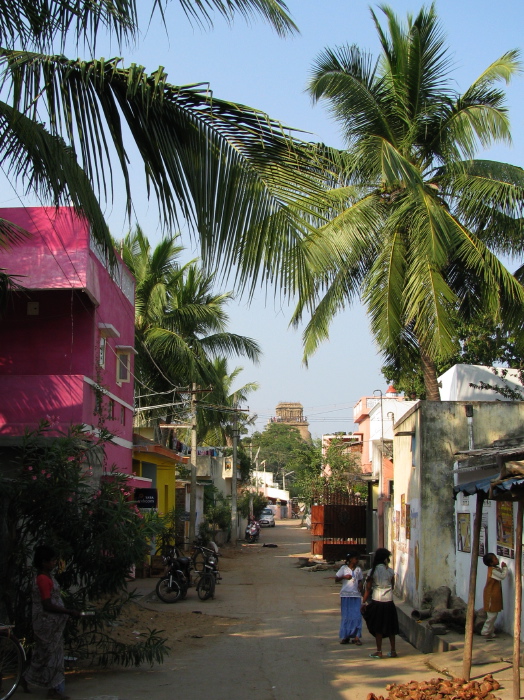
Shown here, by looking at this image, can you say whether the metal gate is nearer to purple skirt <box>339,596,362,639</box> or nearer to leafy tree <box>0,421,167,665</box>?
purple skirt <box>339,596,362,639</box>

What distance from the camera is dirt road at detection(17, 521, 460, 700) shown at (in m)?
8.48

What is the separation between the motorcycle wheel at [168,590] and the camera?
1748cm

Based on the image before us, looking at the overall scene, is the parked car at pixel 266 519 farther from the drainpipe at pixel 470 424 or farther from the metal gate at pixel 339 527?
the drainpipe at pixel 470 424

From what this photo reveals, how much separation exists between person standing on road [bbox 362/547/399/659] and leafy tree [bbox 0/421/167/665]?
3580 millimetres

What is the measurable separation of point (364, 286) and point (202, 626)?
7258mm

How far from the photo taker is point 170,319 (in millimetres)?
29547

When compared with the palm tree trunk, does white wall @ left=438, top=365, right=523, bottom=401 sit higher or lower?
higher

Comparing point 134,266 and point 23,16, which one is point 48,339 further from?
point 134,266

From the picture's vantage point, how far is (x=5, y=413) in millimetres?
14680

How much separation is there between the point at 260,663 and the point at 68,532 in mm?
3463

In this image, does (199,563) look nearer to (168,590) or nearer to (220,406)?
(168,590)

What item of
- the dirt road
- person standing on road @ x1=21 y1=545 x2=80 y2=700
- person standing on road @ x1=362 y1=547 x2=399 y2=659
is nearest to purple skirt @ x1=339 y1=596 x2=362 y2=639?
the dirt road

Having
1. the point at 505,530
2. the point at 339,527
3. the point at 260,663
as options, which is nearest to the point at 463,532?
the point at 505,530

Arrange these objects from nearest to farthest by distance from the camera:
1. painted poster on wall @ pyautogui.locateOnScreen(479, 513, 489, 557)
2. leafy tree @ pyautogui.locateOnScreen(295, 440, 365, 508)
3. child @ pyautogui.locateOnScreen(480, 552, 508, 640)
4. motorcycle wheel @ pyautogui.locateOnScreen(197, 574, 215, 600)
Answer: child @ pyautogui.locateOnScreen(480, 552, 508, 640), painted poster on wall @ pyautogui.locateOnScreen(479, 513, 489, 557), motorcycle wheel @ pyautogui.locateOnScreen(197, 574, 215, 600), leafy tree @ pyautogui.locateOnScreen(295, 440, 365, 508)
